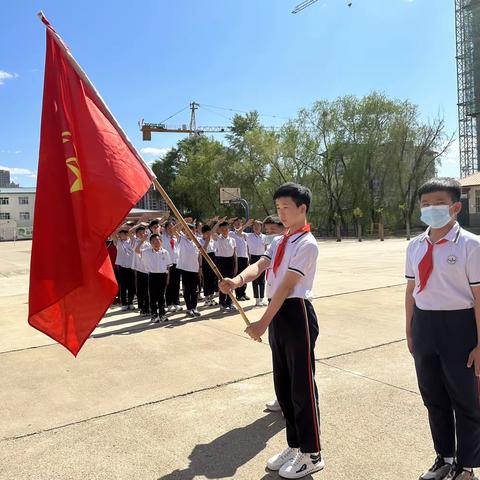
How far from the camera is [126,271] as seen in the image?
34.1 ft

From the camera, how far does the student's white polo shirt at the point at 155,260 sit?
8656mm

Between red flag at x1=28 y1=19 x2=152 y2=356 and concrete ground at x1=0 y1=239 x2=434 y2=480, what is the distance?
0.99 metres

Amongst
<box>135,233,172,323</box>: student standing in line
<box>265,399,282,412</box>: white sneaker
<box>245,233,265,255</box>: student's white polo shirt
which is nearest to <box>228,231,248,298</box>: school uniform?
<box>245,233,265,255</box>: student's white polo shirt

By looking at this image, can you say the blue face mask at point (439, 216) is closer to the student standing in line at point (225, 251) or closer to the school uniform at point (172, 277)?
the school uniform at point (172, 277)

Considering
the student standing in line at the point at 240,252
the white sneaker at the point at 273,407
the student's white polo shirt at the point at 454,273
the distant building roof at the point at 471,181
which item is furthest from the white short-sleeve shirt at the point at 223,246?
the distant building roof at the point at 471,181

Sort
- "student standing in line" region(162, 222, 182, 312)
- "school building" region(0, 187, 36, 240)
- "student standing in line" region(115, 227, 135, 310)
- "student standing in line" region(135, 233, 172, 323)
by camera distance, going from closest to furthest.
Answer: "student standing in line" region(135, 233, 172, 323) < "student standing in line" region(162, 222, 182, 312) < "student standing in line" region(115, 227, 135, 310) < "school building" region(0, 187, 36, 240)

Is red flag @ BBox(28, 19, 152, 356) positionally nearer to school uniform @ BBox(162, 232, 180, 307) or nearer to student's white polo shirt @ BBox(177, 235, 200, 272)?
student's white polo shirt @ BBox(177, 235, 200, 272)

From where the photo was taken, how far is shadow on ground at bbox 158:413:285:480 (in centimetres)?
321

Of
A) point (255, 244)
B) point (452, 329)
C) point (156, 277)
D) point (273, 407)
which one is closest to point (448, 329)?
point (452, 329)

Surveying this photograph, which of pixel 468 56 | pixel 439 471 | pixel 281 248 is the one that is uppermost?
pixel 468 56

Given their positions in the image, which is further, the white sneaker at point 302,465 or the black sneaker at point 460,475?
the white sneaker at point 302,465

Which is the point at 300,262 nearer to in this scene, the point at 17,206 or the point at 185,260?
the point at 185,260

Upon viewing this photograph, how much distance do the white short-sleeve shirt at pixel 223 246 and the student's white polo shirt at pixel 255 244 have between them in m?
0.79

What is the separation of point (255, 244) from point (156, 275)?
2.89 meters
